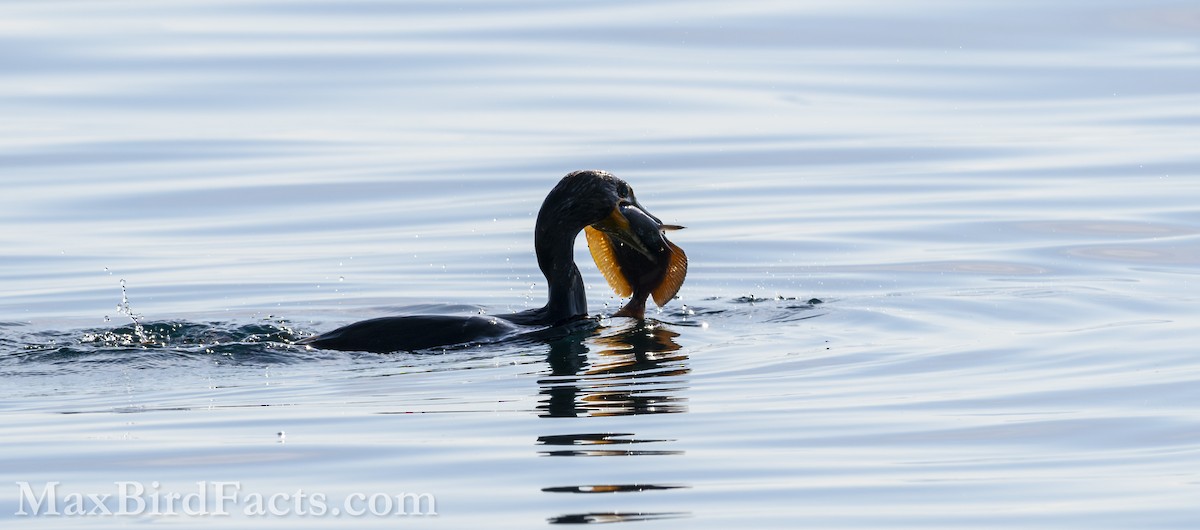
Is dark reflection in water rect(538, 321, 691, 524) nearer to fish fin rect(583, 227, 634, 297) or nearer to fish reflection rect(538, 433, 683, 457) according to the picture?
fish reflection rect(538, 433, 683, 457)

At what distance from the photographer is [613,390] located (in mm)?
9367

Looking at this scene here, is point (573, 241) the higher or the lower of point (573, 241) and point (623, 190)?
the lower

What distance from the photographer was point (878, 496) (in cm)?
723

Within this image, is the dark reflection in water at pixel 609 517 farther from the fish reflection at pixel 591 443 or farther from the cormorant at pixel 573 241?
the cormorant at pixel 573 241

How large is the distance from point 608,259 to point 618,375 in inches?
73.4

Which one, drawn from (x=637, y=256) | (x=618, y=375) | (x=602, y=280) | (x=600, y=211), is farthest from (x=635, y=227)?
(x=602, y=280)

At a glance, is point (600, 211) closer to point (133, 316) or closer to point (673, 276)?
point (673, 276)

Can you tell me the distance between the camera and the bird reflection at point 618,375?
894cm

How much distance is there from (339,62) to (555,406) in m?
17.4

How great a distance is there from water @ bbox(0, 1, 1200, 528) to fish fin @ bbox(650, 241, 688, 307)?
0.25 metres

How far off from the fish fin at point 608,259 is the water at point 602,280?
215 millimetres

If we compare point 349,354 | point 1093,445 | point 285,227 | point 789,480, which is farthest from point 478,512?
point 285,227

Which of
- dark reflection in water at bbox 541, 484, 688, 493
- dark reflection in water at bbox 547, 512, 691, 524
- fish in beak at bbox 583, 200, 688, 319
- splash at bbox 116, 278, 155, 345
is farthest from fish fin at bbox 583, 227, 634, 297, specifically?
dark reflection in water at bbox 547, 512, 691, 524

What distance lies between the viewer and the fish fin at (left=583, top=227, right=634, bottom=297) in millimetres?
11547
